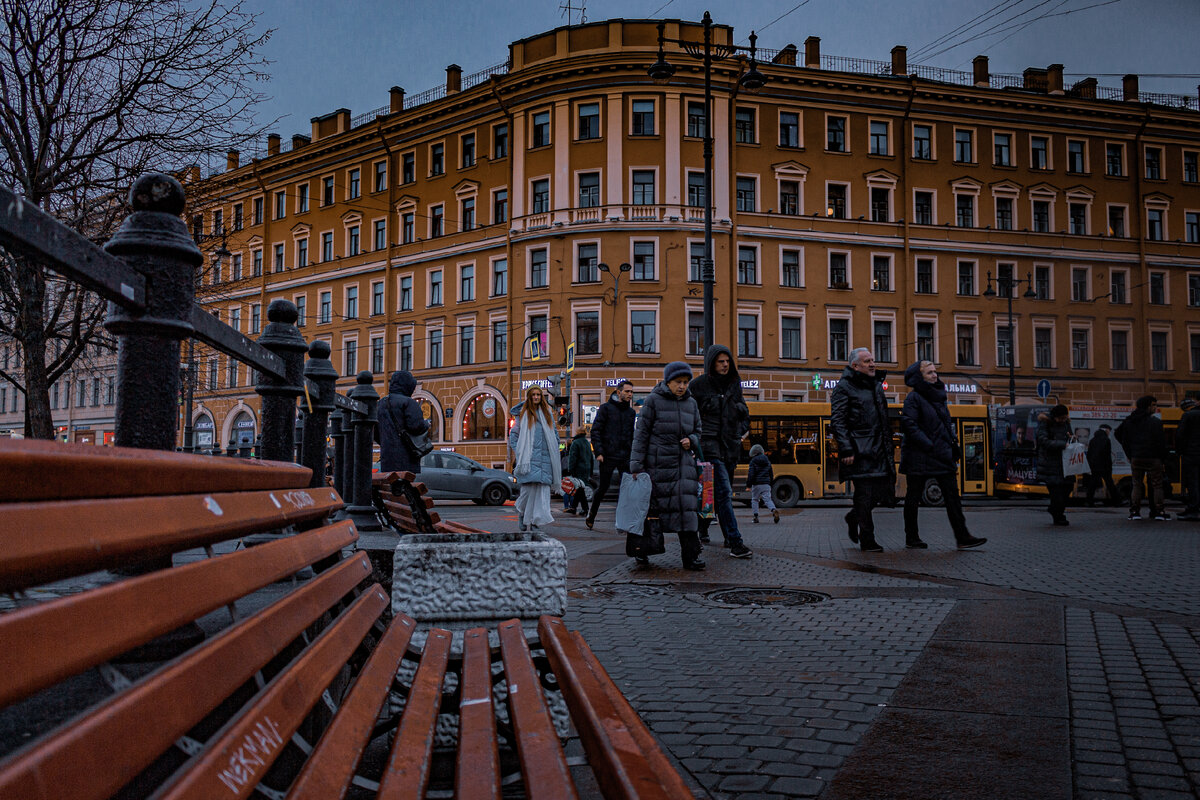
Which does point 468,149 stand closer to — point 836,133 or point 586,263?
point 586,263

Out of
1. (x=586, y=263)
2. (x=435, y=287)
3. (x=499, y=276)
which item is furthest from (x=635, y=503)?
(x=435, y=287)

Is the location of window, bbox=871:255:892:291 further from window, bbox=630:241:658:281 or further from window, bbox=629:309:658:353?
window, bbox=629:309:658:353

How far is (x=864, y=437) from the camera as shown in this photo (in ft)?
29.2

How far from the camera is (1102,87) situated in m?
42.3

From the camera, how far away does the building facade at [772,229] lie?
35.9 meters

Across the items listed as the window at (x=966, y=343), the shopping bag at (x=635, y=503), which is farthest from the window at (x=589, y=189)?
the shopping bag at (x=635, y=503)

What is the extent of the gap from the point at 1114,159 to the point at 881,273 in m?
13.3

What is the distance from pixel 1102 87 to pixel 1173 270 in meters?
9.09

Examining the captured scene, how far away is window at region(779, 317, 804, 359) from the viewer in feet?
120

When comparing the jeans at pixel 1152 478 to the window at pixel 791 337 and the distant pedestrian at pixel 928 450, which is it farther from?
the window at pixel 791 337

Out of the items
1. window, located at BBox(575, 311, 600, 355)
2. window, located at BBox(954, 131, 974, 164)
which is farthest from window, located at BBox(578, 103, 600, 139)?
window, located at BBox(954, 131, 974, 164)

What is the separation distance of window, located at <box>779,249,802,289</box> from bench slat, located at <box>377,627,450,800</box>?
117ft

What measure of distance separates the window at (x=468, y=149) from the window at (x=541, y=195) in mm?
4001

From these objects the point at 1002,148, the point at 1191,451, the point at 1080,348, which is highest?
the point at 1002,148
